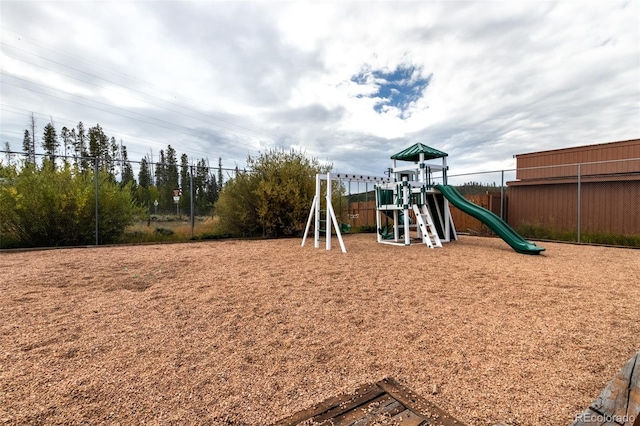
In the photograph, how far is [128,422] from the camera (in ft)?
5.30

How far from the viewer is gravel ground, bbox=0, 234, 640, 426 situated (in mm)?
1777

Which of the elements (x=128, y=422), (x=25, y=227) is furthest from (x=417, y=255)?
(x=25, y=227)

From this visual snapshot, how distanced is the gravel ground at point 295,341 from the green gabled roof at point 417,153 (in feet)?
15.1

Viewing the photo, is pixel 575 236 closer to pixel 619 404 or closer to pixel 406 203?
pixel 406 203

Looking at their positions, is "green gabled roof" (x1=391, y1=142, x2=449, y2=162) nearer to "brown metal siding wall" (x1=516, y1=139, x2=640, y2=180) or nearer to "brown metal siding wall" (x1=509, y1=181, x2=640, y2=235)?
"brown metal siding wall" (x1=516, y1=139, x2=640, y2=180)

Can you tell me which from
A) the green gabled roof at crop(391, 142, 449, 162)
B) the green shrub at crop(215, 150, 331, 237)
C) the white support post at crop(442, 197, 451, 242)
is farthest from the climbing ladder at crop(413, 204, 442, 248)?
the green shrub at crop(215, 150, 331, 237)

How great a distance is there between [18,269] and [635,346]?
785 cm

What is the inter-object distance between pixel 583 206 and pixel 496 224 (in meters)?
4.71

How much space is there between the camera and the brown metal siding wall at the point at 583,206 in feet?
29.8

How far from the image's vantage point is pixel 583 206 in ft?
32.8

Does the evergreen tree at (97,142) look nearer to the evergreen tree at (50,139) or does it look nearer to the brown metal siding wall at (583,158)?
the evergreen tree at (50,139)

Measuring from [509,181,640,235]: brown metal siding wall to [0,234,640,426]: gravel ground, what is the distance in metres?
5.60

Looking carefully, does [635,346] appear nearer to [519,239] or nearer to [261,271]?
[261,271]

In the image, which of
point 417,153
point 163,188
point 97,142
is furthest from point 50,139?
point 417,153
